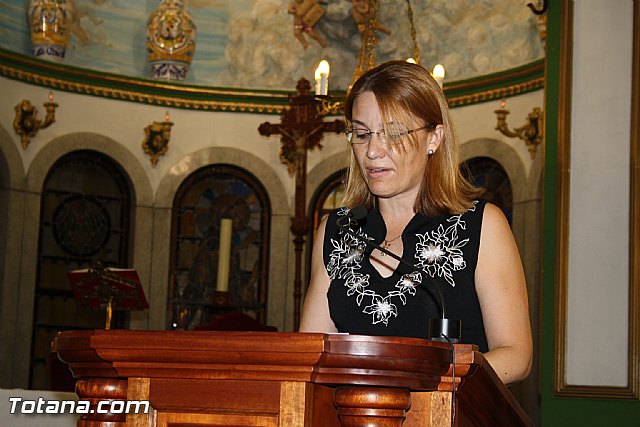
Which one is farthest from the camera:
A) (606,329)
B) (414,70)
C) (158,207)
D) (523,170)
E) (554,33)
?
(158,207)

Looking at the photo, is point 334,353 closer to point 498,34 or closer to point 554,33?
point 554,33

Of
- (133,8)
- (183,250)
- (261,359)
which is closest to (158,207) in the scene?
(183,250)

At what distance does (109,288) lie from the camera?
7.55 meters

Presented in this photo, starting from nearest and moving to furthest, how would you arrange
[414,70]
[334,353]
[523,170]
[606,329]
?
1. [334,353]
2. [414,70]
3. [606,329]
4. [523,170]

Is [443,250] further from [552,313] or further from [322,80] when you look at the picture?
[322,80]

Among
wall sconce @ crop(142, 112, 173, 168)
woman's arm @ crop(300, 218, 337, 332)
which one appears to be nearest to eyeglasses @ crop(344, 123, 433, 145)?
woman's arm @ crop(300, 218, 337, 332)

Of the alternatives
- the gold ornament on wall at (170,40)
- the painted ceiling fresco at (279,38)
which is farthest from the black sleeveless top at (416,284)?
the gold ornament on wall at (170,40)

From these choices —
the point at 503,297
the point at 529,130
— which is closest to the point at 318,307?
the point at 503,297

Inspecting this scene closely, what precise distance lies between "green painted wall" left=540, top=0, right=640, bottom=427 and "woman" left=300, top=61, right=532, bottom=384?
3.06 meters

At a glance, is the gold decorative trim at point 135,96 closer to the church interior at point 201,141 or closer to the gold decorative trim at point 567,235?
the church interior at point 201,141

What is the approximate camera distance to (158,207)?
11094 mm

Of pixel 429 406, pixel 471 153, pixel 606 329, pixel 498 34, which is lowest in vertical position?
pixel 429 406

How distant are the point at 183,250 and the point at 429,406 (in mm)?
9714

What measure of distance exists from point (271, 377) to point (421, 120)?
0.97 metres
